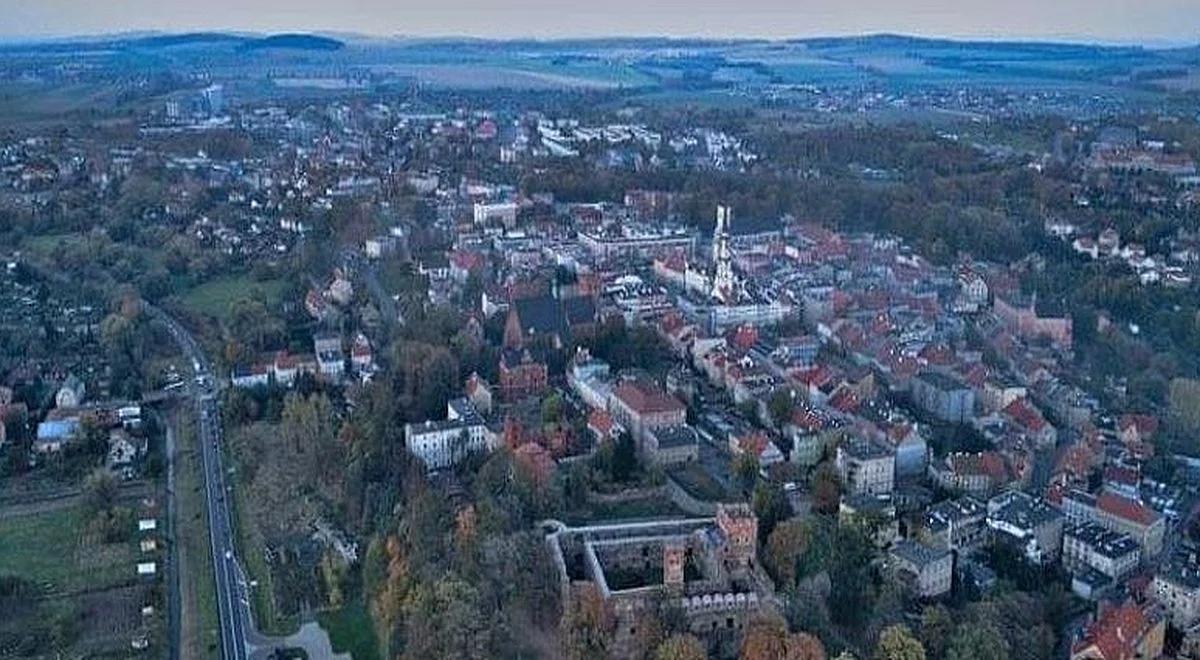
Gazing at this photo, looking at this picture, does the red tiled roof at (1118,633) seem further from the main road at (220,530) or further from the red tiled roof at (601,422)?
the main road at (220,530)

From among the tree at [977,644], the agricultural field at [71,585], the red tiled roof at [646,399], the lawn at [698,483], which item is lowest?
the agricultural field at [71,585]

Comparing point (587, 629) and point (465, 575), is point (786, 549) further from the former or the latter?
point (465, 575)

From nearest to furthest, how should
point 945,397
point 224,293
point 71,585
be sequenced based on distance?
point 71,585 < point 945,397 < point 224,293

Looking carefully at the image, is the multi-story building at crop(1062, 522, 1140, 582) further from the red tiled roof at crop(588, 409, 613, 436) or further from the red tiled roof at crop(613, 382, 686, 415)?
the red tiled roof at crop(588, 409, 613, 436)

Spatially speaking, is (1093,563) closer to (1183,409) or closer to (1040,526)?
(1040,526)

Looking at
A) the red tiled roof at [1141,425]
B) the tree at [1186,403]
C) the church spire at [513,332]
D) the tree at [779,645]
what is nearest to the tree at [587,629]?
the tree at [779,645]

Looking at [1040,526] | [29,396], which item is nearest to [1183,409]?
[1040,526]

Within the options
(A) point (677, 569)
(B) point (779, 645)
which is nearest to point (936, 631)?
(B) point (779, 645)
